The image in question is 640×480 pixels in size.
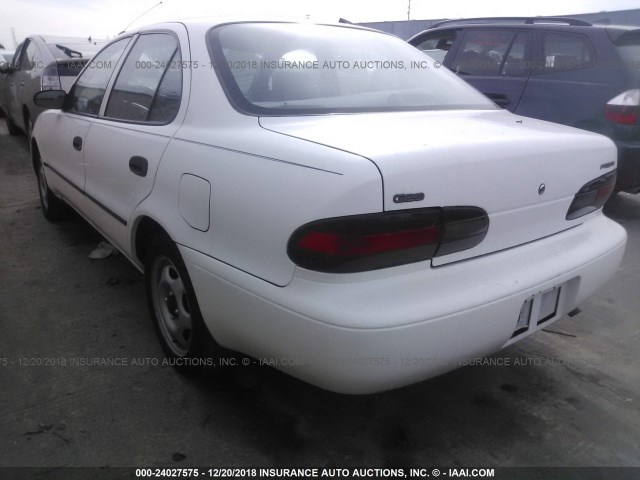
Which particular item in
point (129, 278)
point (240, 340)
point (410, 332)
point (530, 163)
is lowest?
point (129, 278)

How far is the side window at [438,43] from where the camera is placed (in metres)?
6.28

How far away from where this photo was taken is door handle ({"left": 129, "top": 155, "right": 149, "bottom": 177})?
2.46 meters

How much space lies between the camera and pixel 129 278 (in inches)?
144

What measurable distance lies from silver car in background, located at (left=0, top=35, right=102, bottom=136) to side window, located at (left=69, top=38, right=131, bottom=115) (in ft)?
9.75

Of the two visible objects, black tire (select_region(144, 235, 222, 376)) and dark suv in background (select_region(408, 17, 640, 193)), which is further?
dark suv in background (select_region(408, 17, 640, 193))

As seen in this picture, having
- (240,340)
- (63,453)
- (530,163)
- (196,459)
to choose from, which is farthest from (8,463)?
(530,163)

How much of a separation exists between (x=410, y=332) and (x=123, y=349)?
1.73m

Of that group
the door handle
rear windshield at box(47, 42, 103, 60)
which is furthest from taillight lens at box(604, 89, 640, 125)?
rear windshield at box(47, 42, 103, 60)

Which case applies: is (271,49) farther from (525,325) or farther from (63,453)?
(63,453)

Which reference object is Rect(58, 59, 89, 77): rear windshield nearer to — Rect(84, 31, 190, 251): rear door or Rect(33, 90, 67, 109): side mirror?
Rect(33, 90, 67, 109): side mirror

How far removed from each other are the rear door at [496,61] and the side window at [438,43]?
1.00 ft

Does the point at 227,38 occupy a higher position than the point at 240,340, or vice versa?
the point at 227,38

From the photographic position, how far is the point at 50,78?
20.7 ft

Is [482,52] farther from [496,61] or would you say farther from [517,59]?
[517,59]
